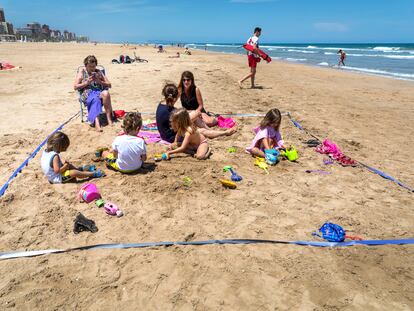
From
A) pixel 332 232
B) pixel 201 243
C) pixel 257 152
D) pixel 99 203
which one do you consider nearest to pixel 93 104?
pixel 99 203

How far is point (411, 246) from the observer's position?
120 inches

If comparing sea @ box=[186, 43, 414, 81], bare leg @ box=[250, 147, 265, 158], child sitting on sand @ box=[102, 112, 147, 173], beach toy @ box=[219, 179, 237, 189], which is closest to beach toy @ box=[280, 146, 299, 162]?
bare leg @ box=[250, 147, 265, 158]

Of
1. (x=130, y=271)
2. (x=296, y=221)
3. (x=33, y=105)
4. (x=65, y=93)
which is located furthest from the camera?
(x=65, y=93)

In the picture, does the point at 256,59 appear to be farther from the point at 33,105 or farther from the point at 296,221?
the point at 296,221

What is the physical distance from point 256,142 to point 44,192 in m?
3.20

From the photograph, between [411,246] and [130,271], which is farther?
[411,246]

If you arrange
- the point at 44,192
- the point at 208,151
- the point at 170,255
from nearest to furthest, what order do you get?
the point at 170,255 → the point at 44,192 → the point at 208,151

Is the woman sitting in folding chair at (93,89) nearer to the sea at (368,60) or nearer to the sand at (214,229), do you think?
the sand at (214,229)

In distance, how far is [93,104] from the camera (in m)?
6.35

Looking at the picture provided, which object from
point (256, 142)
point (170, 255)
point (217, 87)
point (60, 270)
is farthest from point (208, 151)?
point (217, 87)

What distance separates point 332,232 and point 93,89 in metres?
5.61

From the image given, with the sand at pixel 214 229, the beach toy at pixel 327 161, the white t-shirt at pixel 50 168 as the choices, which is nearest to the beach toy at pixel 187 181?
the sand at pixel 214 229

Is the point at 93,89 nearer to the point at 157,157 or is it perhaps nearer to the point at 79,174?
the point at 157,157

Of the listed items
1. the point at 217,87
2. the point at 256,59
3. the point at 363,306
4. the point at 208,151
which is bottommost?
the point at 363,306
